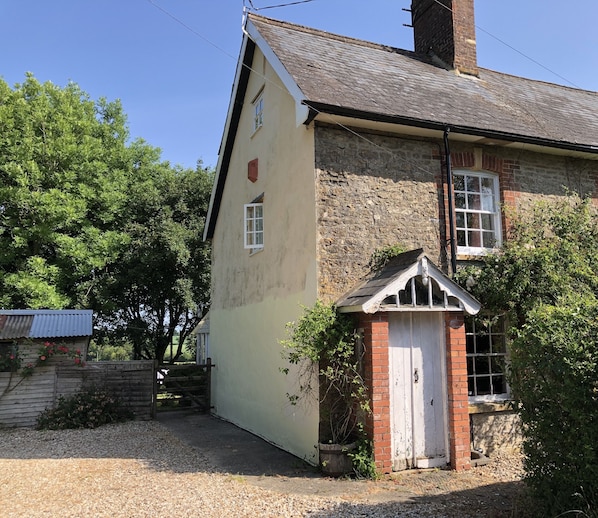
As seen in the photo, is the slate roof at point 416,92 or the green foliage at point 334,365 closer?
the green foliage at point 334,365

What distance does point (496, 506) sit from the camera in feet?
18.6

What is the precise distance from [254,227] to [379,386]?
5.39 meters

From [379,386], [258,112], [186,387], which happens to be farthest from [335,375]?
[186,387]

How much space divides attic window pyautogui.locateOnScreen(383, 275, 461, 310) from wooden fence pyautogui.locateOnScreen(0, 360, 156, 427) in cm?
803

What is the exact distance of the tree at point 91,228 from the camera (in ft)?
58.7

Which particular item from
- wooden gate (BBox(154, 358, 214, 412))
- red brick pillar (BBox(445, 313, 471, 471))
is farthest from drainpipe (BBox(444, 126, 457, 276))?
wooden gate (BBox(154, 358, 214, 412))

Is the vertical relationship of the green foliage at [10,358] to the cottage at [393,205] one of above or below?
below

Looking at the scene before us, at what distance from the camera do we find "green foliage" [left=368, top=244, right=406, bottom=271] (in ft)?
26.9

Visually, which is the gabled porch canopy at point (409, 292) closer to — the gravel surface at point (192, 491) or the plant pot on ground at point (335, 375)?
the plant pot on ground at point (335, 375)

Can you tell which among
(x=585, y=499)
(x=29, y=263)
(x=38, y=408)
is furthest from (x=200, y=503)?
(x=29, y=263)

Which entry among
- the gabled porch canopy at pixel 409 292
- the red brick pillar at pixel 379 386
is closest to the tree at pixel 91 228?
the gabled porch canopy at pixel 409 292

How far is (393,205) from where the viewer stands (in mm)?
8531

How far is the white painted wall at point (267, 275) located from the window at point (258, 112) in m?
0.21

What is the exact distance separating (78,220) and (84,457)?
12.6 m
